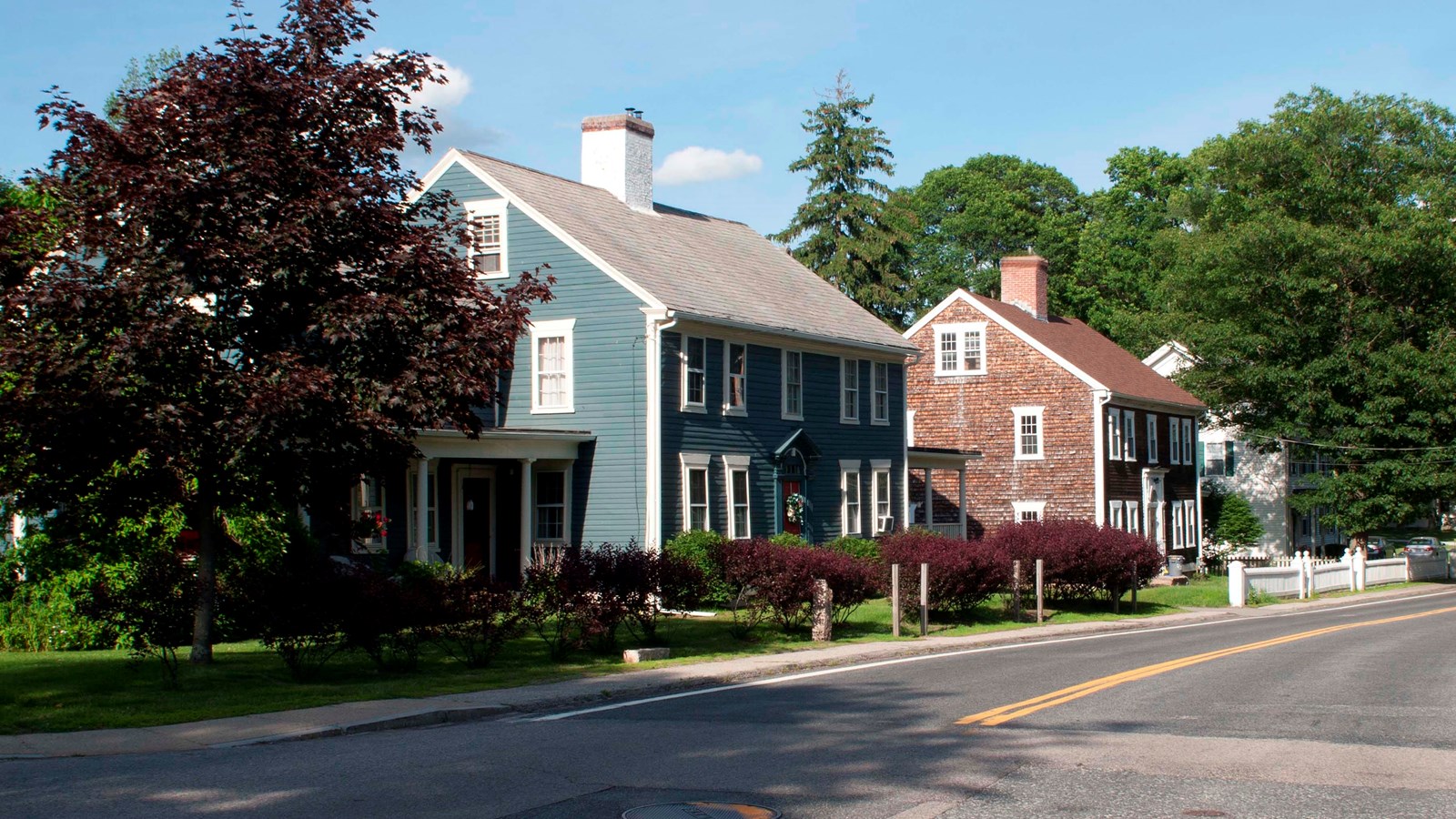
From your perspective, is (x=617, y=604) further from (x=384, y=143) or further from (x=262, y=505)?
(x=384, y=143)

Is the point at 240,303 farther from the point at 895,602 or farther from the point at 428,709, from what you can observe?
the point at 895,602

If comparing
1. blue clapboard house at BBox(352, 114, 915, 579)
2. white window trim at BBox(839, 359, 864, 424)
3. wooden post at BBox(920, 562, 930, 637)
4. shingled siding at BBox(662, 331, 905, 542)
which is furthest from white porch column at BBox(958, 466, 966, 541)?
wooden post at BBox(920, 562, 930, 637)

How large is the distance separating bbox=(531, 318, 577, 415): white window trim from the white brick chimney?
18.7 feet

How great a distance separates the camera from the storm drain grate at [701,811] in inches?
309

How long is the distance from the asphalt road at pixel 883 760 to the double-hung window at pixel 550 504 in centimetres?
1325

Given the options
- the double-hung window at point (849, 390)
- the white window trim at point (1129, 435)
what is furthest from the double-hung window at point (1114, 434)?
the double-hung window at point (849, 390)

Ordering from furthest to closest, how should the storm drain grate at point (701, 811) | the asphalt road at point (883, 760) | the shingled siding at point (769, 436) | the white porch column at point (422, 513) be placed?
the shingled siding at point (769, 436)
the white porch column at point (422, 513)
the asphalt road at point (883, 760)
the storm drain grate at point (701, 811)

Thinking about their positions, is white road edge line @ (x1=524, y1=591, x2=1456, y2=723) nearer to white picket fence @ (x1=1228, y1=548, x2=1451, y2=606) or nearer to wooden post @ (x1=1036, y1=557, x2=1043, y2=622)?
wooden post @ (x1=1036, y1=557, x2=1043, y2=622)

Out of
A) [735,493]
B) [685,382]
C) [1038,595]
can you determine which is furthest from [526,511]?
[1038,595]

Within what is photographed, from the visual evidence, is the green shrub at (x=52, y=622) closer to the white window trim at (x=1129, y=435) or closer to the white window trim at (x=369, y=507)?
the white window trim at (x=369, y=507)

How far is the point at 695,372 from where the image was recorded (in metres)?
28.3

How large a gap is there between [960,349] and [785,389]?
14859 mm

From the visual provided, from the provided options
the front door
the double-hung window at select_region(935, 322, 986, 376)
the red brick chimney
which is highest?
the red brick chimney

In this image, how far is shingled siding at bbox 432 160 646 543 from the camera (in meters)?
27.1
